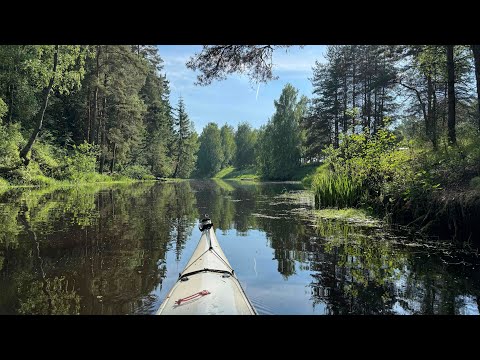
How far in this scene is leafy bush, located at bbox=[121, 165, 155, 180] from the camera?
37.6 meters

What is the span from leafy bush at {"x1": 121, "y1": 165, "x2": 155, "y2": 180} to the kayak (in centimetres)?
3379

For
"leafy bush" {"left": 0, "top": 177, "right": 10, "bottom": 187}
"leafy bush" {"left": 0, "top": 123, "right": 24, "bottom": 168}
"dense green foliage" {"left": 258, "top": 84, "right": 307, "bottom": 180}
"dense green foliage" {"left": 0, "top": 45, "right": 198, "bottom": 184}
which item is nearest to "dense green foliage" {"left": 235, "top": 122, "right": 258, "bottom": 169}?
"dense green foliage" {"left": 0, "top": 45, "right": 198, "bottom": 184}

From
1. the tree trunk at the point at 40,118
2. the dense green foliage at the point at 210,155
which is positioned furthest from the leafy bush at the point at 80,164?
the dense green foliage at the point at 210,155

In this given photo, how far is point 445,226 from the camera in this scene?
7793 mm

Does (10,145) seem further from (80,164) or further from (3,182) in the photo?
(80,164)

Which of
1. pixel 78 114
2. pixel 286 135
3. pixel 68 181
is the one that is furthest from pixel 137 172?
pixel 286 135

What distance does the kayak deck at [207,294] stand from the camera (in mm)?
3240

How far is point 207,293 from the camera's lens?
142 inches

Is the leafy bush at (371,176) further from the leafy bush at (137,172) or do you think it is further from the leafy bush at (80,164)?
the leafy bush at (137,172)

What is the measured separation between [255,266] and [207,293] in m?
2.79

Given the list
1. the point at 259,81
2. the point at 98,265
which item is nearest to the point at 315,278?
the point at 98,265
